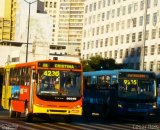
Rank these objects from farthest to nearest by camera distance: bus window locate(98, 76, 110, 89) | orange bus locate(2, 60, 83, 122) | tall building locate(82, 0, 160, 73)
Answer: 1. tall building locate(82, 0, 160, 73)
2. bus window locate(98, 76, 110, 89)
3. orange bus locate(2, 60, 83, 122)

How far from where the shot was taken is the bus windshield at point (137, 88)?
96.7ft

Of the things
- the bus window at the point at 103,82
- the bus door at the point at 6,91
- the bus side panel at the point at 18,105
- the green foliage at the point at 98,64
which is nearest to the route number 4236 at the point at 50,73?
the bus side panel at the point at 18,105

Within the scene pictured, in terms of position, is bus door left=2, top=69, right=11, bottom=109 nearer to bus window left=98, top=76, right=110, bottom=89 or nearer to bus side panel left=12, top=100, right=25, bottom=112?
bus side panel left=12, top=100, right=25, bottom=112

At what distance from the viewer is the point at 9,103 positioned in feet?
97.7

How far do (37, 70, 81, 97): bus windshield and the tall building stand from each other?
67026 mm

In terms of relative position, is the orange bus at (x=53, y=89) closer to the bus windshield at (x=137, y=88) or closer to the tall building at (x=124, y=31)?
the bus windshield at (x=137, y=88)

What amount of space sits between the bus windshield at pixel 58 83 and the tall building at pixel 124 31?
220 ft

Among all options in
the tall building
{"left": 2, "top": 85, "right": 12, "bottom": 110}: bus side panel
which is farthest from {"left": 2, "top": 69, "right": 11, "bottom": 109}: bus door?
the tall building

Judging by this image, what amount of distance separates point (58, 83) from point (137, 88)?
20.4 ft

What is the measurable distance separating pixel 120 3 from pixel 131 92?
82939 mm

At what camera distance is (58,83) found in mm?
24891

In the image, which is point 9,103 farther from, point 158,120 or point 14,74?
point 158,120

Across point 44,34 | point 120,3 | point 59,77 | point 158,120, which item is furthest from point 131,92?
point 44,34

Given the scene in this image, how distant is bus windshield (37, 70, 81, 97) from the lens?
24844 millimetres
